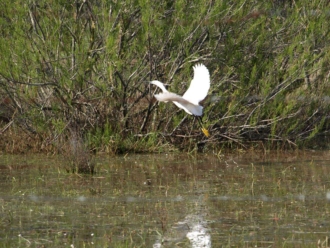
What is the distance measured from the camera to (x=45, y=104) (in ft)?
33.4

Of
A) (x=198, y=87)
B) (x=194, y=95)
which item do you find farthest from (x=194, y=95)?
(x=198, y=87)

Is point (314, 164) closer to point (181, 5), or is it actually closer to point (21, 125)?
point (181, 5)

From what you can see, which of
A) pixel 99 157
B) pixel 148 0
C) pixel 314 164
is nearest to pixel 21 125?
pixel 99 157

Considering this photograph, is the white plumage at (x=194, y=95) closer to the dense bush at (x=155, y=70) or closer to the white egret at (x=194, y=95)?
the white egret at (x=194, y=95)

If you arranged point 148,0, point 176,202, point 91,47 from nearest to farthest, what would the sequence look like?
point 176,202 → point 148,0 → point 91,47

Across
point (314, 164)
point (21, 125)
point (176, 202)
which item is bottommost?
point (176, 202)

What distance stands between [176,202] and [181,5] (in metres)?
3.22

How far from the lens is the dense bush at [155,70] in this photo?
32.0ft

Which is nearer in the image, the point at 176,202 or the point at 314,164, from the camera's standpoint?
the point at 176,202

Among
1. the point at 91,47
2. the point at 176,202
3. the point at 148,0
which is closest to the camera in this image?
the point at 176,202

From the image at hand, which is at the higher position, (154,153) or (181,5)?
(181,5)

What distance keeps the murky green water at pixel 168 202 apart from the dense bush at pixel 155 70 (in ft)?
1.73

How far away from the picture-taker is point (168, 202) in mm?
7117

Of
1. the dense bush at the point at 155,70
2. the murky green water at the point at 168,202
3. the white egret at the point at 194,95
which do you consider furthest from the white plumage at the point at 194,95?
the dense bush at the point at 155,70
